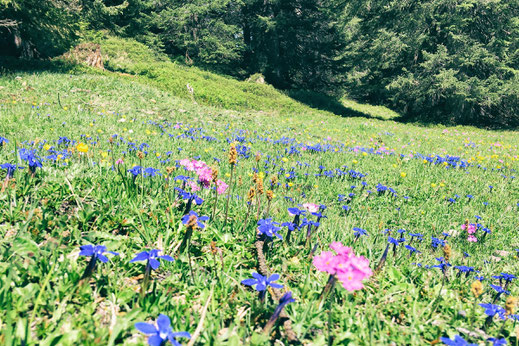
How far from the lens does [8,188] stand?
207 cm

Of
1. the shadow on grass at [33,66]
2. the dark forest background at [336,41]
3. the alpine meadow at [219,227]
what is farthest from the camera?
the dark forest background at [336,41]

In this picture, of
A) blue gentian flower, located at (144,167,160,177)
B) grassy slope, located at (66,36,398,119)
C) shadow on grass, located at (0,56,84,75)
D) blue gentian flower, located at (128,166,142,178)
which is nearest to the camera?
blue gentian flower, located at (128,166,142,178)

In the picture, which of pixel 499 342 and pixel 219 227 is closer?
pixel 499 342

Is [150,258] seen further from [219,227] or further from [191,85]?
[191,85]

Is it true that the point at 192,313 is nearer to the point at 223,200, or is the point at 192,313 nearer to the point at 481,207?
the point at 223,200

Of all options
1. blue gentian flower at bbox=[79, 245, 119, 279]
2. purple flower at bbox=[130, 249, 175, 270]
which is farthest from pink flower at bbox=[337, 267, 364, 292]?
blue gentian flower at bbox=[79, 245, 119, 279]

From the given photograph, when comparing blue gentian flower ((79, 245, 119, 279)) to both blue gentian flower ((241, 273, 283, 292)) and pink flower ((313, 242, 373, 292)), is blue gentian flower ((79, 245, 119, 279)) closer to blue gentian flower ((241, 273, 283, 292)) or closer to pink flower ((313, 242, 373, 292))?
blue gentian flower ((241, 273, 283, 292))

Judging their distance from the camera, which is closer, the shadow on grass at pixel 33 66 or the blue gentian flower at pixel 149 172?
the blue gentian flower at pixel 149 172

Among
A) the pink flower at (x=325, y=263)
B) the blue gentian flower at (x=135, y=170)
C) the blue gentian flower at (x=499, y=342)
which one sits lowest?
the blue gentian flower at (x=499, y=342)

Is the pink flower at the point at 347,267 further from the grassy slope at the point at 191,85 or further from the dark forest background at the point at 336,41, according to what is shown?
the dark forest background at the point at 336,41

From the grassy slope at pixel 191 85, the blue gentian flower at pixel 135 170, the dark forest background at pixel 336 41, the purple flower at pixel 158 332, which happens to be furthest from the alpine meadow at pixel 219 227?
the dark forest background at pixel 336 41

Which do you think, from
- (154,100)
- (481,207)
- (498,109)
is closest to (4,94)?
(154,100)

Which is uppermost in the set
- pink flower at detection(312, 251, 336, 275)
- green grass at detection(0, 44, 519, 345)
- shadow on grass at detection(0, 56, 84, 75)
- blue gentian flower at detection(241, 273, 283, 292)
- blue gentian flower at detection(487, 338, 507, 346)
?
shadow on grass at detection(0, 56, 84, 75)

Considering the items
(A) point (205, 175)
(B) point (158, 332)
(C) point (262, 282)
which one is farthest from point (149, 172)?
(B) point (158, 332)
